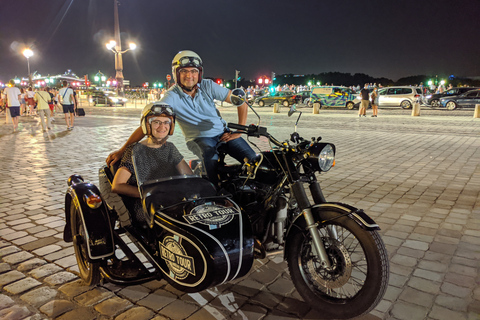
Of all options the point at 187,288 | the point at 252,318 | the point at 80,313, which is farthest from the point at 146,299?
the point at 252,318

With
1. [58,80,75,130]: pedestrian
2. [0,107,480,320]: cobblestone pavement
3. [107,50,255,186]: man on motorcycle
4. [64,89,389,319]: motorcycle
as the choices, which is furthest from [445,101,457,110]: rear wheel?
[64,89,389,319]: motorcycle

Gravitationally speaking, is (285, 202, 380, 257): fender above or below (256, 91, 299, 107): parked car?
below

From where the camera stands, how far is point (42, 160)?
315 inches

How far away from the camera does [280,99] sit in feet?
111

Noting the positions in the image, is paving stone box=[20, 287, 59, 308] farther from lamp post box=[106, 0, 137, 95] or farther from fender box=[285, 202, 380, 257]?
lamp post box=[106, 0, 137, 95]

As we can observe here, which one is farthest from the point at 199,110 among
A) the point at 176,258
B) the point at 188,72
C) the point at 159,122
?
the point at 176,258

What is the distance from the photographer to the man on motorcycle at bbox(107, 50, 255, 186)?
130 inches

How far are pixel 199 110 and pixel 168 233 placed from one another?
1.68 meters

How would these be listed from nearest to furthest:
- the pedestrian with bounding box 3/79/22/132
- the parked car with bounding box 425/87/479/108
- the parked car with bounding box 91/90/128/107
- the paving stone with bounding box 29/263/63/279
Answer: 1. the paving stone with bounding box 29/263/63/279
2. the pedestrian with bounding box 3/79/22/132
3. the parked car with bounding box 425/87/479/108
4. the parked car with bounding box 91/90/128/107

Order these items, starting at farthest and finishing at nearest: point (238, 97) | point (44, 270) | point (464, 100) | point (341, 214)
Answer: point (464, 100), point (44, 270), point (238, 97), point (341, 214)

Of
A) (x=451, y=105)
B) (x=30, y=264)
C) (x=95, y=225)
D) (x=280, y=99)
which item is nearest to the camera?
(x=95, y=225)

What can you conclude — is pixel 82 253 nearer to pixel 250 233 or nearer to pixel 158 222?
pixel 158 222

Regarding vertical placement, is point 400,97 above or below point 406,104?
above

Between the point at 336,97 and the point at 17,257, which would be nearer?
the point at 17,257
